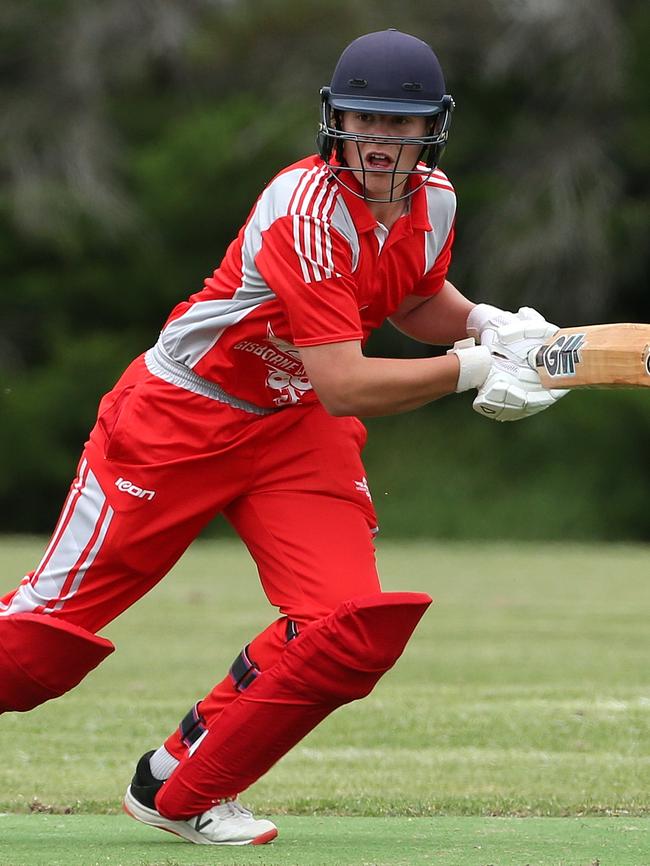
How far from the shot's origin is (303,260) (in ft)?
13.0

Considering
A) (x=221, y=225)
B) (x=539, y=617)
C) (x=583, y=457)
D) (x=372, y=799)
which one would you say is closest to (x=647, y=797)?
(x=372, y=799)

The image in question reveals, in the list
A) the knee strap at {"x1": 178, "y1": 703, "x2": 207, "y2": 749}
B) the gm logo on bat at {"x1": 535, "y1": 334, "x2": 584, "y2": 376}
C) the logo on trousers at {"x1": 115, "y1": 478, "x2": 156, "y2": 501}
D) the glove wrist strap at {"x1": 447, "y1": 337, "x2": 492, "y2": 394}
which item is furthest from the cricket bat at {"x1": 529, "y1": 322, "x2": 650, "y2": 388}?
the knee strap at {"x1": 178, "y1": 703, "x2": 207, "y2": 749}

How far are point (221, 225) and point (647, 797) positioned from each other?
18.4m

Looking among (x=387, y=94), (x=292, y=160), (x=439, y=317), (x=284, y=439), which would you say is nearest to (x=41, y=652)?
(x=284, y=439)

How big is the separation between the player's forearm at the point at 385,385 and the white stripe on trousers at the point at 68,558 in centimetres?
65

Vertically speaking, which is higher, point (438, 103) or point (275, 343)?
point (438, 103)

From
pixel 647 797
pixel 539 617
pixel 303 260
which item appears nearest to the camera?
pixel 303 260

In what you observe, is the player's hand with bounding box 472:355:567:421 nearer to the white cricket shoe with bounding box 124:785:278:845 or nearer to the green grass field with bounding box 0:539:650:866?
the green grass field with bounding box 0:539:650:866

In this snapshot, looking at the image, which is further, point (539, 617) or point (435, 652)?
point (539, 617)

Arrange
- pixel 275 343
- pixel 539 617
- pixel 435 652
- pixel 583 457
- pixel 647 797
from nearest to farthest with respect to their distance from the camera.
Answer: pixel 275 343, pixel 647 797, pixel 435 652, pixel 539 617, pixel 583 457

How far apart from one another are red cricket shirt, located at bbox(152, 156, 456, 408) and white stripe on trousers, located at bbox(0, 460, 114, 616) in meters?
0.43

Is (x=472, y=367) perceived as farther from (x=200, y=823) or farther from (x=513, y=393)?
(x=200, y=823)

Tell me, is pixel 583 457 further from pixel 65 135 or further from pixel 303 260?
pixel 303 260

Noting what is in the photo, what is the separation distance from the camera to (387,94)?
4031 mm
